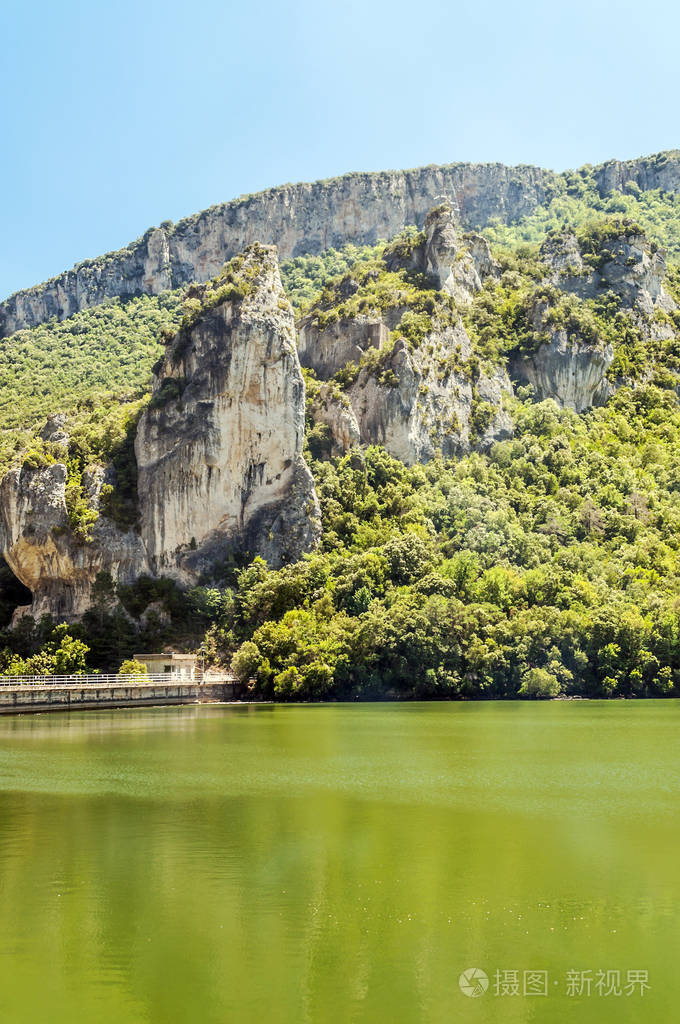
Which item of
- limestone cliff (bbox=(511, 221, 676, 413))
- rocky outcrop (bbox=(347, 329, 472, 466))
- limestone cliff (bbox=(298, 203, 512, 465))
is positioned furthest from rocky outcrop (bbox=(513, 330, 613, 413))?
rocky outcrop (bbox=(347, 329, 472, 466))

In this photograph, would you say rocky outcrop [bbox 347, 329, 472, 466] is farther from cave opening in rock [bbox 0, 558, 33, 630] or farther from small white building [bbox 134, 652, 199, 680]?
cave opening in rock [bbox 0, 558, 33, 630]

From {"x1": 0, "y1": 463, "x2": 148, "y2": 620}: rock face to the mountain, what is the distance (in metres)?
0.20

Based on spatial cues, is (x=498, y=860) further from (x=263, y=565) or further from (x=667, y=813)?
(x=263, y=565)

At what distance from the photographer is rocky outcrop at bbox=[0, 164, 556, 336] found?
522 ft

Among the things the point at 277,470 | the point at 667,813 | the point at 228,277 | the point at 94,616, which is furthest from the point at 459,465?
the point at 667,813

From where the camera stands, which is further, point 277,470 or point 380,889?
point 277,470

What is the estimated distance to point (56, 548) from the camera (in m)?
87.5

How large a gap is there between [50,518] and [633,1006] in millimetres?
83003

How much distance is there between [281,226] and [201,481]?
86.2 m

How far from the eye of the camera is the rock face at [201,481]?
87.9 meters

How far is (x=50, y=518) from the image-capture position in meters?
87.7

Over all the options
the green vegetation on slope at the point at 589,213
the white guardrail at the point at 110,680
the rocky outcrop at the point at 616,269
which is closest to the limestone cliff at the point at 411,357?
the rocky outcrop at the point at 616,269

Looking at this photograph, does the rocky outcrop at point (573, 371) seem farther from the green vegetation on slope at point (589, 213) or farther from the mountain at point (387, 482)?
the green vegetation on slope at point (589, 213)

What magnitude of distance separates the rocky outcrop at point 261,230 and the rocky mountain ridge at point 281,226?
17 centimetres
